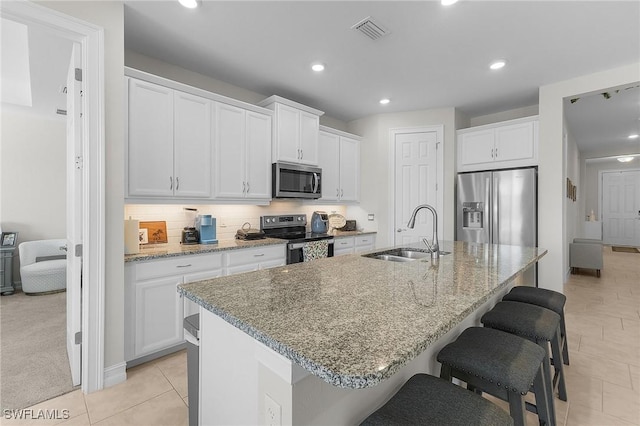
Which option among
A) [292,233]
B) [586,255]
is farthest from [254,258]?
[586,255]

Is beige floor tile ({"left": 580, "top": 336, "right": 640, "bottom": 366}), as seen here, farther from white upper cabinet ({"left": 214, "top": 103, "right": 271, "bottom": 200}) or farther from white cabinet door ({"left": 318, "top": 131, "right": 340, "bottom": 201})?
white upper cabinet ({"left": 214, "top": 103, "right": 271, "bottom": 200})

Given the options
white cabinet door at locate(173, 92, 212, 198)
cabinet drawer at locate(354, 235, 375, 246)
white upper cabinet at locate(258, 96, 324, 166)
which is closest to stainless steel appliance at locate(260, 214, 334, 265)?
cabinet drawer at locate(354, 235, 375, 246)

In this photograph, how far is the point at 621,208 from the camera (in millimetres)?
8422

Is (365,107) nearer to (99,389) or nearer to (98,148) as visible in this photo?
(98,148)

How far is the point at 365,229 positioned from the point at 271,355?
407 cm

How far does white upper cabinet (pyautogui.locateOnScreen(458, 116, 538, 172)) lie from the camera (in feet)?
12.1

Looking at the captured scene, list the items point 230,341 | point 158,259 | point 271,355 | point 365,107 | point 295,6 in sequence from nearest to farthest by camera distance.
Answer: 1. point 271,355
2. point 230,341
3. point 295,6
4. point 158,259
5. point 365,107

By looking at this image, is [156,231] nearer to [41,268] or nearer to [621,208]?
[41,268]

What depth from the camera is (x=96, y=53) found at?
1.98 m

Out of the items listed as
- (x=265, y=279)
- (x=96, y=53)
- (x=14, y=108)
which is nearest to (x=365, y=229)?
(x=265, y=279)

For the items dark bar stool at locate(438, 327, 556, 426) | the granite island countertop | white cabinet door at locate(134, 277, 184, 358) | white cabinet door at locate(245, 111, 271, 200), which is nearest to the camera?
the granite island countertop

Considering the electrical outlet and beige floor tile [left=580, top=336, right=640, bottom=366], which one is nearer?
the electrical outlet

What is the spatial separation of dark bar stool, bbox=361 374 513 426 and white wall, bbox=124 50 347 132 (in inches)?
132

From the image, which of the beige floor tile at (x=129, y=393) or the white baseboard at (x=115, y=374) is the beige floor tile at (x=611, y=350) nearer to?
the beige floor tile at (x=129, y=393)
